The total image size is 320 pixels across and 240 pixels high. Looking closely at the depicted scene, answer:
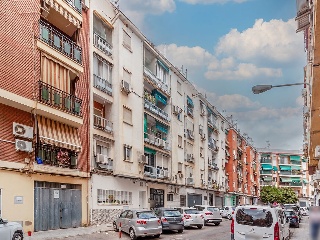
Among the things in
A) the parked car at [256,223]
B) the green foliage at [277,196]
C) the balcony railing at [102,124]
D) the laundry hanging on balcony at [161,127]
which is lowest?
the green foliage at [277,196]

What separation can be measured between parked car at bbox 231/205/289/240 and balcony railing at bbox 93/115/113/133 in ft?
58.7

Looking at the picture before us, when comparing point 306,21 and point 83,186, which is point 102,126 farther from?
point 306,21

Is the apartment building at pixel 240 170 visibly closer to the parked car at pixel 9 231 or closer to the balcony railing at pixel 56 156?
the balcony railing at pixel 56 156

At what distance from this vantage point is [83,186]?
2920 centimetres

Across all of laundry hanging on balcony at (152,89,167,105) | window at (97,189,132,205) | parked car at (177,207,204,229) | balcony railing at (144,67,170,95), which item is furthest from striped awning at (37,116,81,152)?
laundry hanging on balcony at (152,89,167,105)

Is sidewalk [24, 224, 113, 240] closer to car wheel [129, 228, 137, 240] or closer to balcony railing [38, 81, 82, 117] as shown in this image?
car wheel [129, 228, 137, 240]

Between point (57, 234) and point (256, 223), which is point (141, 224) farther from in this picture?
point (256, 223)

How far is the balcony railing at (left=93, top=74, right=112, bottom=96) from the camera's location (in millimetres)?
31594

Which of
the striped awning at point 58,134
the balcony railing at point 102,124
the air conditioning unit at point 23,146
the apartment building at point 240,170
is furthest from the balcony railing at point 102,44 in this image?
the apartment building at point 240,170

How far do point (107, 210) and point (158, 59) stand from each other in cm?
1808

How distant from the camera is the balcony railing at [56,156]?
2474cm

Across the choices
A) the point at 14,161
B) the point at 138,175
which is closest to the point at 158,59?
the point at 138,175

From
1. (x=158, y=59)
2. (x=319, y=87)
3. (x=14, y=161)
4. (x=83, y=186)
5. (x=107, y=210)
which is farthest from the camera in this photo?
(x=158, y=59)

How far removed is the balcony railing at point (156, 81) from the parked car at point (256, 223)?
26490 mm
